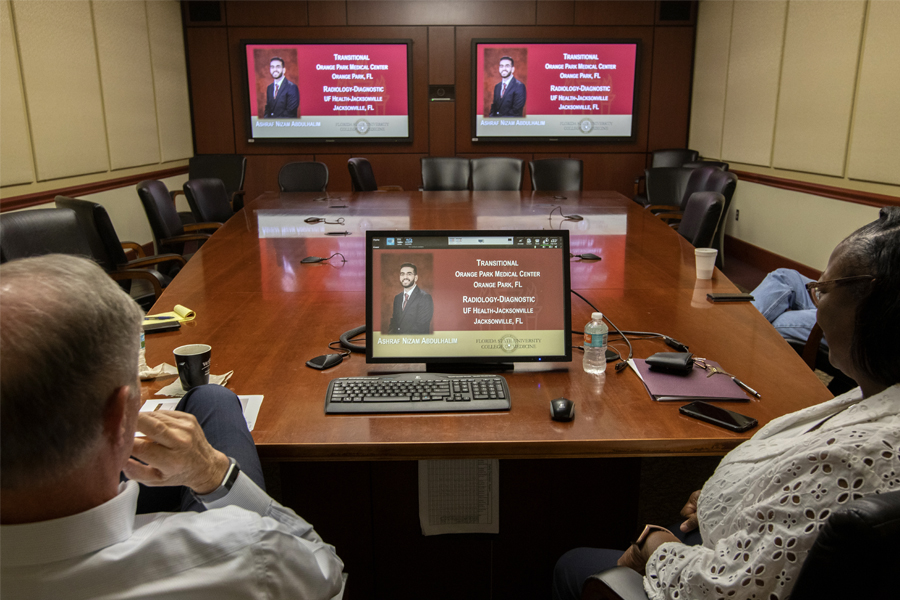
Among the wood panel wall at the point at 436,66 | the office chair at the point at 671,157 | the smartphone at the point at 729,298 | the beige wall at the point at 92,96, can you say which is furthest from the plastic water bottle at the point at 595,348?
the wood panel wall at the point at 436,66

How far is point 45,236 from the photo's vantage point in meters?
2.96

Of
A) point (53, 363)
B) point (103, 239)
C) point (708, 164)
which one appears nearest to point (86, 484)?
point (53, 363)

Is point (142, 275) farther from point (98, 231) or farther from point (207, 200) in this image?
point (207, 200)

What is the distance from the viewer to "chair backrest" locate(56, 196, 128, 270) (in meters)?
Answer: 3.21

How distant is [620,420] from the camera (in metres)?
1.45

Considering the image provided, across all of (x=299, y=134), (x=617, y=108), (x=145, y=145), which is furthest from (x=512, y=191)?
(x=145, y=145)

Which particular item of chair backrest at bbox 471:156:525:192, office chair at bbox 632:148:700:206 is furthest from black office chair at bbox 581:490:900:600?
office chair at bbox 632:148:700:206

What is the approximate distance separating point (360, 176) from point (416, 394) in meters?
4.97

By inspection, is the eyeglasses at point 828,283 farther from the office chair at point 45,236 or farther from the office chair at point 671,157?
the office chair at point 671,157

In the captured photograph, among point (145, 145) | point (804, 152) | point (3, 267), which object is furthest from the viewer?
point (145, 145)

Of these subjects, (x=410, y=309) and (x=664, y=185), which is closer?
(x=410, y=309)

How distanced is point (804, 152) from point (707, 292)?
3552mm

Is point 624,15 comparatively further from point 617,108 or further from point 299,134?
point 299,134

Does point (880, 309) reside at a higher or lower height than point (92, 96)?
lower
